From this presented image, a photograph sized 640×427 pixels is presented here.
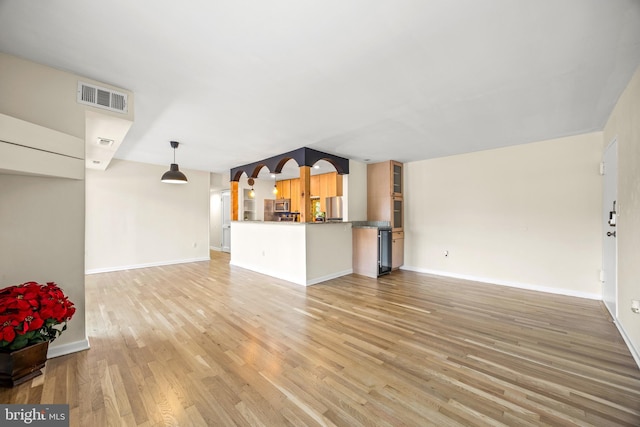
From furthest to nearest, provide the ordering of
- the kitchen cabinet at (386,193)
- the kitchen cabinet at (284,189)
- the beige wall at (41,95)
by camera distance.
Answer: the kitchen cabinet at (284,189), the kitchen cabinet at (386,193), the beige wall at (41,95)

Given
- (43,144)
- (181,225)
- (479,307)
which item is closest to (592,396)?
(479,307)

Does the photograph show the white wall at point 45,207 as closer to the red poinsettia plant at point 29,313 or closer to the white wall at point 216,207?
the red poinsettia plant at point 29,313

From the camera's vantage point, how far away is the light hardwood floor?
1.61 metres

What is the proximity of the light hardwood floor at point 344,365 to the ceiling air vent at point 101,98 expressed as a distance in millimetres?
2352

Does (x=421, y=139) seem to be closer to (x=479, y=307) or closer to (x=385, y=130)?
(x=385, y=130)

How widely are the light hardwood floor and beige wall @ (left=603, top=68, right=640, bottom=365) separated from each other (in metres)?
0.31

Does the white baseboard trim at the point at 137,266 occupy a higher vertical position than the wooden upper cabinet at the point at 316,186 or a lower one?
lower

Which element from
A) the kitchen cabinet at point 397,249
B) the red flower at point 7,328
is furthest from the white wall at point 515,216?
the red flower at point 7,328

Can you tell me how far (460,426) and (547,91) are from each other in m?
3.18

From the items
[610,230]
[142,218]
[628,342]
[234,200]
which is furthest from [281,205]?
[628,342]

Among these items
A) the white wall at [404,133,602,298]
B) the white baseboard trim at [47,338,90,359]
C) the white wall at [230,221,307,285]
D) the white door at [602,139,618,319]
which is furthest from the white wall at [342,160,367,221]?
the white baseboard trim at [47,338,90,359]

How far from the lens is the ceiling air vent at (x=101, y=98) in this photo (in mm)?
2348

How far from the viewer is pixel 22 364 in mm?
1839

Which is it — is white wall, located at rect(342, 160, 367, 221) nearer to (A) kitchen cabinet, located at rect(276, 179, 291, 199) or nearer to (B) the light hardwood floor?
(B) the light hardwood floor
